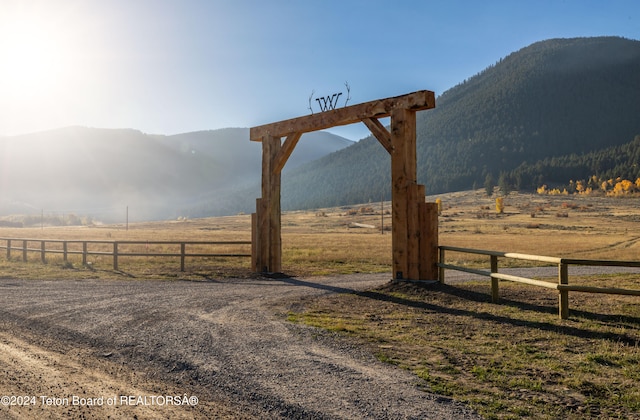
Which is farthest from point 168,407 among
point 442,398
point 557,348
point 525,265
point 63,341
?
point 525,265

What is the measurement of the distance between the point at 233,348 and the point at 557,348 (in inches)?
184

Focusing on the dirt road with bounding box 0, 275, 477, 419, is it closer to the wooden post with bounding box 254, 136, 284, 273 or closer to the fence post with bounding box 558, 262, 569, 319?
the fence post with bounding box 558, 262, 569, 319

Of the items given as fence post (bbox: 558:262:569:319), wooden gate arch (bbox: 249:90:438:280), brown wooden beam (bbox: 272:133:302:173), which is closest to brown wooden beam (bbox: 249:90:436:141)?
wooden gate arch (bbox: 249:90:438:280)

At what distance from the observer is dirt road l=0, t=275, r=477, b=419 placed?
5.09 metres

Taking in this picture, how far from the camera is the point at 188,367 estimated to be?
6.50 m

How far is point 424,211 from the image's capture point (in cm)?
1316

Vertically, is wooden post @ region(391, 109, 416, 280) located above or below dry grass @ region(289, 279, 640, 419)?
above

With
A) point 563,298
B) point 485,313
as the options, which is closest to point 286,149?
point 485,313

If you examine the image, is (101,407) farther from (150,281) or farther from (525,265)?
(525,265)

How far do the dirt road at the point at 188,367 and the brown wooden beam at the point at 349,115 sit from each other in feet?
20.2

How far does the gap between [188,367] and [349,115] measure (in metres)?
9.91

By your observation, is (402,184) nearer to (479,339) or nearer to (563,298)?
(563,298)

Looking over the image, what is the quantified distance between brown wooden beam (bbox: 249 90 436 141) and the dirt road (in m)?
6.15

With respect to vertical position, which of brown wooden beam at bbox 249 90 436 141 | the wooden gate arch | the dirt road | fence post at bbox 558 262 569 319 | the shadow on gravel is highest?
brown wooden beam at bbox 249 90 436 141
